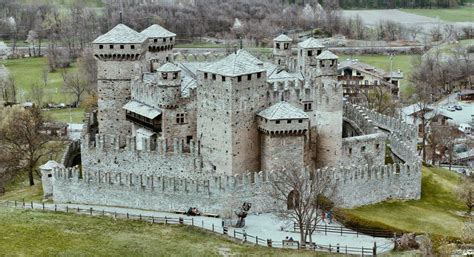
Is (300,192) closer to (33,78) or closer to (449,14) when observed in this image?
(33,78)

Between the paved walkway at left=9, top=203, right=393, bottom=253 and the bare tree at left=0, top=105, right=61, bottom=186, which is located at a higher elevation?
the bare tree at left=0, top=105, right=61, bottom=186

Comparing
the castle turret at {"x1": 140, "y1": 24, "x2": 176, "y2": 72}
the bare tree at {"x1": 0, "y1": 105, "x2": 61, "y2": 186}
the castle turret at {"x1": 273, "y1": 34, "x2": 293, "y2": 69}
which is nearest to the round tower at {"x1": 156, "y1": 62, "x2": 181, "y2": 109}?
the castle turret at {"x1": 140, "y1": 24, "x2": 176, "y2": 72}

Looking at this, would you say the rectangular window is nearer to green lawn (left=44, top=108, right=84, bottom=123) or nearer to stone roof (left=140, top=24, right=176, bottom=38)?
stone roof (left=140, top=24, right=176, bottom=38)

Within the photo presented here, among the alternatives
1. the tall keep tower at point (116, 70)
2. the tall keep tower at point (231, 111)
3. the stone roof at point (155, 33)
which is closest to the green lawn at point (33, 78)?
the stone roof at point (155, 33)

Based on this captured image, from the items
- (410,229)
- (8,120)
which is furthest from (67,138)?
(410,229)

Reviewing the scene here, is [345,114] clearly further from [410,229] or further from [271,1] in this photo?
[271,1]

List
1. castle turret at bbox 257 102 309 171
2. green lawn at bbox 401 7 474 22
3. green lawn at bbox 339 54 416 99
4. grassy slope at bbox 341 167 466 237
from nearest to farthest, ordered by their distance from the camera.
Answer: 1. grassy slope at bbox 341 167 466 237
2. castle turret at bbox 257 102 309 171
3. green lawn at bbox 339 54 416 99
4. green lawn at bbox 401 7 474 22

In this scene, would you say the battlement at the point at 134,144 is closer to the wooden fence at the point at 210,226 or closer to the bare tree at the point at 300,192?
the wooden fence at the point at 210,226
